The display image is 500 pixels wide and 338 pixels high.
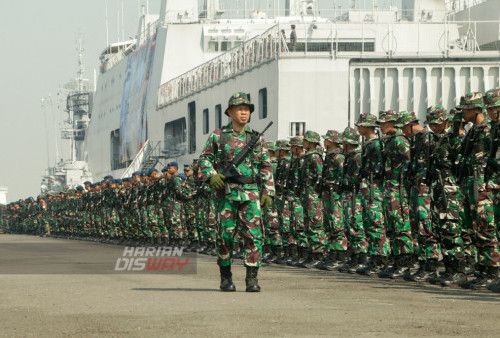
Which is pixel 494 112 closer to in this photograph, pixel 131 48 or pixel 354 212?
pixel 354 212

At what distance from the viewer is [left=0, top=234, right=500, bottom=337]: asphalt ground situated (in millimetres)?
7191

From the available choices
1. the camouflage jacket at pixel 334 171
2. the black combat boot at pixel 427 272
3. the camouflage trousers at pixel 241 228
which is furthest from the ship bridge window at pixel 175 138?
the camouflage trousers at pixel 241 228

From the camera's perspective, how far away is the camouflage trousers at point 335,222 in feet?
47.8

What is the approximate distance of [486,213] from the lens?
34.5ft

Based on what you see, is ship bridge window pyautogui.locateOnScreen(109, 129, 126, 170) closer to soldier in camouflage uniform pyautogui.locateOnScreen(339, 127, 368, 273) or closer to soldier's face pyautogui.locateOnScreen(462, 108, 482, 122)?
soldier in camouflage uniform pyautogui.locateOnScreen(339, 127, 368, 273)

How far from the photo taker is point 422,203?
1170cm

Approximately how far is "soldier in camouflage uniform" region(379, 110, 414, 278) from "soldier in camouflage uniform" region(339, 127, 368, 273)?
1.03 m

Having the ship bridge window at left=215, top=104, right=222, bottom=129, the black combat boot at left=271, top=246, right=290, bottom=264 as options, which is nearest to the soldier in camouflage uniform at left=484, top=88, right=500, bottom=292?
the black combat boot at left=271, top=246, right=290, bottom=264

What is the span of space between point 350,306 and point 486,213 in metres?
2.45

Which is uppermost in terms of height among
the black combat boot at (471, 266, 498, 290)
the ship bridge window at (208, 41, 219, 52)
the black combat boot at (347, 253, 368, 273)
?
the ship bridge window at (208, 41, 219, 52)

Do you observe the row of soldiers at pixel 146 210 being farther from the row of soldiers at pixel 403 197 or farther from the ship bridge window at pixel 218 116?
the ship bridge window at pixel 218 116

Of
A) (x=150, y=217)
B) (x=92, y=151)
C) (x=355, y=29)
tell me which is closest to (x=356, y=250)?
(x=150, y=217)

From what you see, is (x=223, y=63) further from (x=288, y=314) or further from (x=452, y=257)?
(x=288, y=314)

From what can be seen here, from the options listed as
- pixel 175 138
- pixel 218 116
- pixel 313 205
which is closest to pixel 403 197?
pixel 313 205
